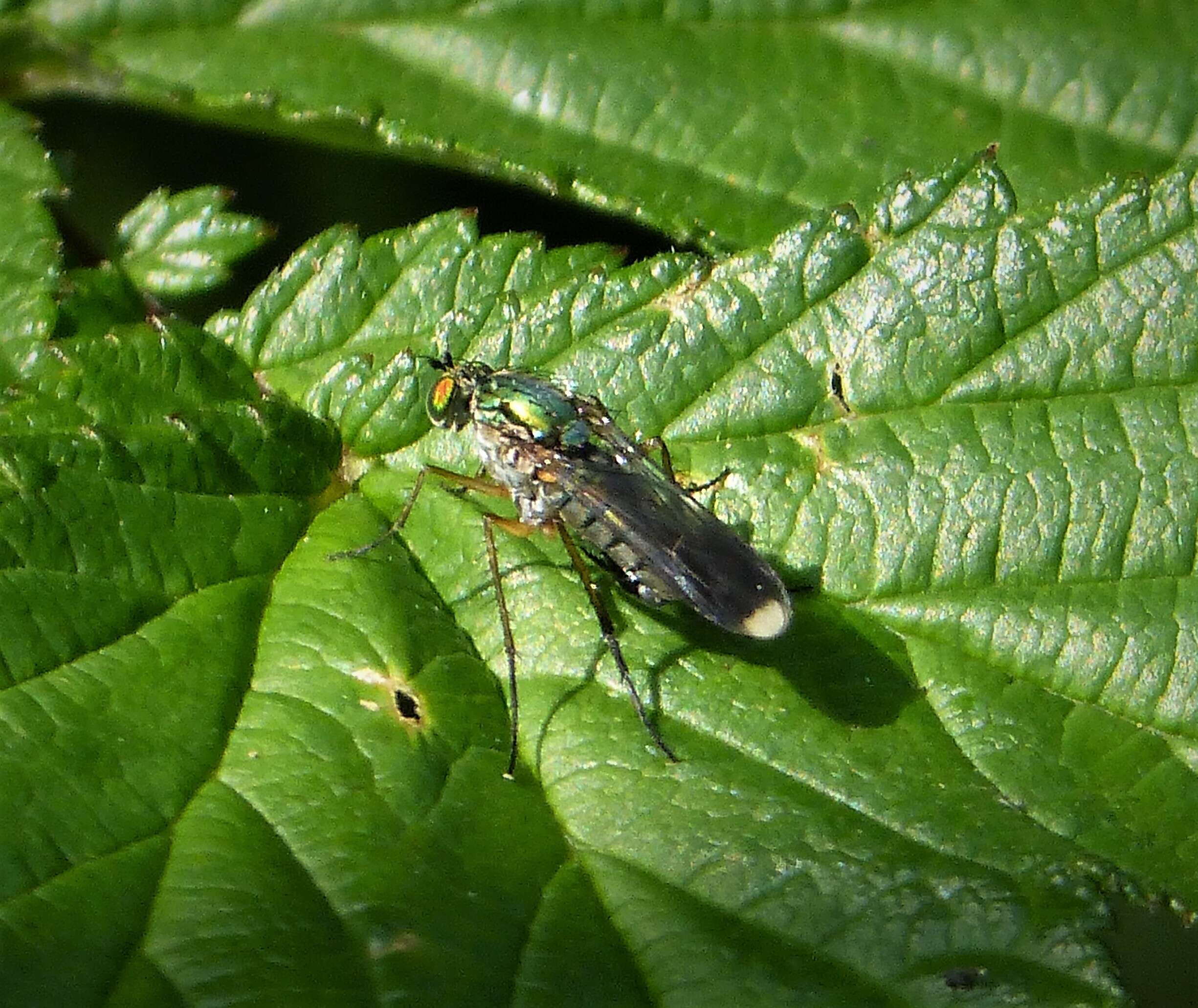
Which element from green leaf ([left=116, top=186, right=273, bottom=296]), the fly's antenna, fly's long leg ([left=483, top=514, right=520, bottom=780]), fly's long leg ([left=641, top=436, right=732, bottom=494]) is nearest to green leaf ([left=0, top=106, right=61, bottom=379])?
green leaf ([left=116, top=186, right=273, bottom=296])

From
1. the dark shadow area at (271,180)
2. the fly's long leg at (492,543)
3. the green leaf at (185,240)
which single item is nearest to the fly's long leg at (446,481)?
the fly's long leg at (492,543)

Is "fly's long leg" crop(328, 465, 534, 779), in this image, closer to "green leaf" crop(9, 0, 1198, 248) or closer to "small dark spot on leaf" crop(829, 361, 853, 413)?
"small dark spot on leaf" crop(829, 361, 853, 413)

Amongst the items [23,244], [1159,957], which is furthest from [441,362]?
[1159,957]

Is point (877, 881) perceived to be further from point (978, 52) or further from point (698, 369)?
point (978, 52)

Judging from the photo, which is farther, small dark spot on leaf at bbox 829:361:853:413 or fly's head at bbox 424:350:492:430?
fly's head at bbox 424:350:492:430

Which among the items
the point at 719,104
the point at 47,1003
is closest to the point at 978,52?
the point at 719,104

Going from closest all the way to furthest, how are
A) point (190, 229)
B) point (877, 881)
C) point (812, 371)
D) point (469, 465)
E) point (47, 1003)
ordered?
point (47, 1003), point (877, 881), point (812, 371), point (469, 465), point (190, 229)
